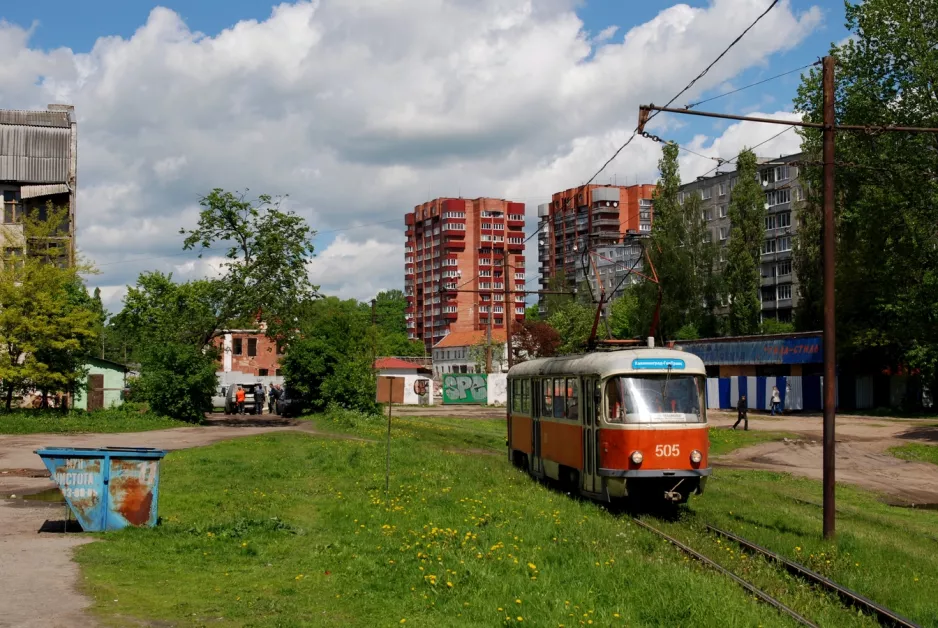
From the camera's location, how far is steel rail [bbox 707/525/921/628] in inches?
382

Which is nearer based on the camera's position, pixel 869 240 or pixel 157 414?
pixel 157 414

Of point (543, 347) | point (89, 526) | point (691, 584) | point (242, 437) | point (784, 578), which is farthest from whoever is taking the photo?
point (543, 347)

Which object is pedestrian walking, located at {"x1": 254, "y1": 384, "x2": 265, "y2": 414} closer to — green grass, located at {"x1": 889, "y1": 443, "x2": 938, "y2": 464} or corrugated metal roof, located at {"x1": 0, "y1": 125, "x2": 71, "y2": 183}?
corrugated metal roof, located at {"x1": 0, "y1": 125, "x2": 71, "y2": 183}

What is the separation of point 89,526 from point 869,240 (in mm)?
43792

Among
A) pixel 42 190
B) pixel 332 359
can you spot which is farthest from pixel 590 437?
pixel 42 190

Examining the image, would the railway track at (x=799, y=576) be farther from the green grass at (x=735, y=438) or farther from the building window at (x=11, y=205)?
the building window at (x=11, y=205)

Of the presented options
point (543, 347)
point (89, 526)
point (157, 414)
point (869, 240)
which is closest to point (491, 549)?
point (89, 526)

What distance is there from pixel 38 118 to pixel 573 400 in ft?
181

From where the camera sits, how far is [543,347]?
92.6 metres

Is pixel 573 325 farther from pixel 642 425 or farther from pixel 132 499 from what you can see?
pixel 132 499

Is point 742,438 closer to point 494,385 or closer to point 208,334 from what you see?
point 208,334

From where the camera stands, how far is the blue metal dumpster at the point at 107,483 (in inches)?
537

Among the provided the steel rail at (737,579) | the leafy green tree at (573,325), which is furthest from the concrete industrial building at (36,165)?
the steel rail at (737,579)

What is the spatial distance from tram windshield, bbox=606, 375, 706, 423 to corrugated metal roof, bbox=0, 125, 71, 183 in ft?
175
